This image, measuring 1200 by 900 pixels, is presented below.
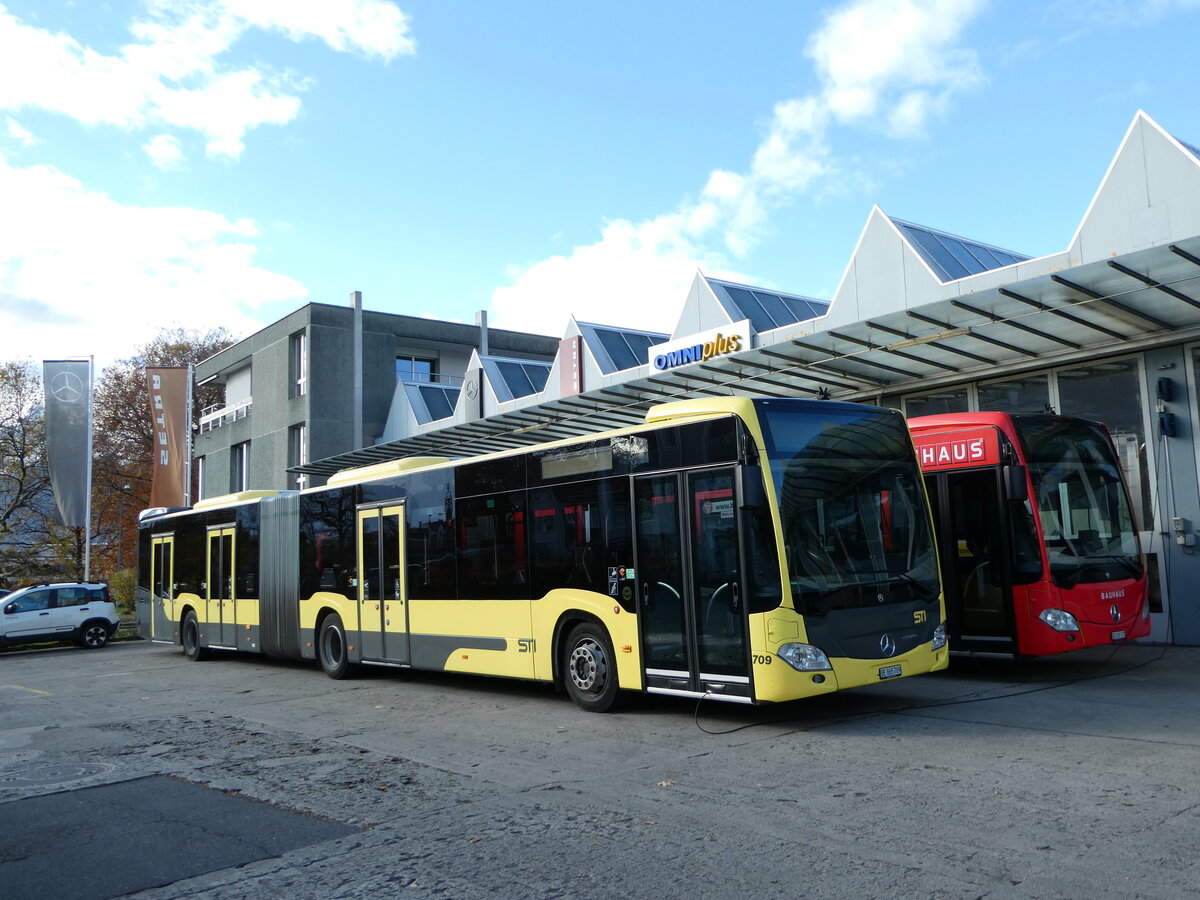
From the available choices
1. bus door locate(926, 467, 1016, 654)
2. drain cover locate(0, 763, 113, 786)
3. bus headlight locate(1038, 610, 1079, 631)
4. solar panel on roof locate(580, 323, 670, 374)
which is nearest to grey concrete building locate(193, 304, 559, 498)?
solar panel on roof locate(580, 323, 670, 374)

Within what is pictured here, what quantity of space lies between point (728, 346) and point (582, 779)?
14.3 metres

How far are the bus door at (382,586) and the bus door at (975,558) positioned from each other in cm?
713

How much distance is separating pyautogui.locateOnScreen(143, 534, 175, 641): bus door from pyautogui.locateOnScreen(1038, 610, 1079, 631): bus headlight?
658 inches

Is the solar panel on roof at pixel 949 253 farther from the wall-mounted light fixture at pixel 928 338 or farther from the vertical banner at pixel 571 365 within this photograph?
the vertical banner at pixel 571 365

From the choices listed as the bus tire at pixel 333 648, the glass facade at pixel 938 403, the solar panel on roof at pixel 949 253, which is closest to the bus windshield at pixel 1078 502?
the glass facade at pixel 938 403

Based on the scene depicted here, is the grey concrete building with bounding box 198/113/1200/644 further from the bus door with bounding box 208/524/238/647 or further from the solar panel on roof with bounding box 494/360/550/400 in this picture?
the solar panel on roof with bounding box 494/360/550/400

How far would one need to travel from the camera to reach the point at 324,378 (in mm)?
36656

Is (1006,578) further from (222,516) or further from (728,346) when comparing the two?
(222,516)

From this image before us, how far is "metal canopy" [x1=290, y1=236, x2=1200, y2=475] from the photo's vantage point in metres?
12.2

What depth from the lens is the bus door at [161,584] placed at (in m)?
20.6

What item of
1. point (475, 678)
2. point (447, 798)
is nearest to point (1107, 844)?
point (447, 798)

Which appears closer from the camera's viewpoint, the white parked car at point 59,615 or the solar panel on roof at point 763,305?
the solar panel on roof at point 763,305

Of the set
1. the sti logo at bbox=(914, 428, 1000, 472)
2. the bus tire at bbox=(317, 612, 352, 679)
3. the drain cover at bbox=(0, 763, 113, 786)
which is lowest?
Result: the drain cover at bbox=(0, 763, 113, 786)

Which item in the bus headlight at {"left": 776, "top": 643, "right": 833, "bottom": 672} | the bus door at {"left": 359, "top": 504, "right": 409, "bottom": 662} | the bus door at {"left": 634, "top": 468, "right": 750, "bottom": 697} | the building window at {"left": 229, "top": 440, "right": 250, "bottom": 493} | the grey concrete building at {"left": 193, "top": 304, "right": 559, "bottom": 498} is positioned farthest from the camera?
the building window at {"left": 229, "top": 440, "right": 250, "bottom": 493}
